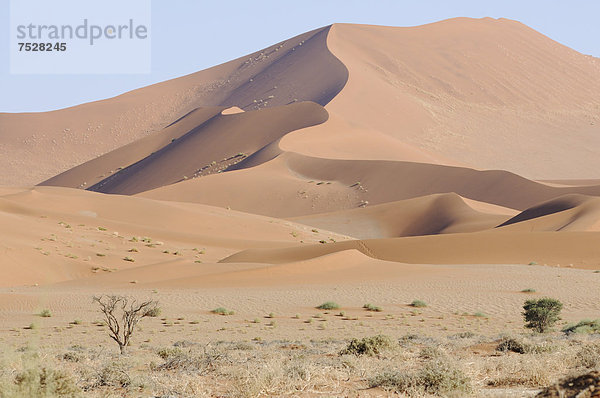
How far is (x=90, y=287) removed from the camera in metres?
28.8

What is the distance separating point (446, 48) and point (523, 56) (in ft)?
41.4

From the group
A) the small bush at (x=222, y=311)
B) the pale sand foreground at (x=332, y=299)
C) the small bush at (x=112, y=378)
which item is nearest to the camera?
the small bush at (x=112, y=378)

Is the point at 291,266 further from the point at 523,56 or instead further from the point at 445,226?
the point at 523,56

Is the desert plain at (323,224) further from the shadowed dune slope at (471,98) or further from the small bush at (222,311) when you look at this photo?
the shadowed dune slope at (471,98)

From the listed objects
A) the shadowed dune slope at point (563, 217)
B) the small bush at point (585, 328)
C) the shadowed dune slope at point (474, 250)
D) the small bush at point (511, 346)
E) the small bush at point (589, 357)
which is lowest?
the small bush at point (585, 328)

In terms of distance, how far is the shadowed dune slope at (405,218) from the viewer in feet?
182

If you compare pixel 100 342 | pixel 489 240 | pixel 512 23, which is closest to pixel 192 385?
pixel 100 342

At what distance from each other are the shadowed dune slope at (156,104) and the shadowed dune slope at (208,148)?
13391 millimetres

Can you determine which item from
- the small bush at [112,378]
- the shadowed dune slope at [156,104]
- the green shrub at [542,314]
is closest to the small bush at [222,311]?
the green shrub at [542,314]

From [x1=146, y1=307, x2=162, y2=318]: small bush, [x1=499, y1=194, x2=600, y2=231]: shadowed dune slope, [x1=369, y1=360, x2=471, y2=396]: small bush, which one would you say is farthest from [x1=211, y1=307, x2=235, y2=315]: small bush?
[x1=499, y1=194, x2=600, y2=231]: shadowed dune slope

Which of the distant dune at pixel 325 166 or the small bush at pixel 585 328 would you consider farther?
the distant dune at pixel 325 166

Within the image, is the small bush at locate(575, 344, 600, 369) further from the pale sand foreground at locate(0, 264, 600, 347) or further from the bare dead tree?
the pale sand foreground at locate(0, 264, 600, 347)

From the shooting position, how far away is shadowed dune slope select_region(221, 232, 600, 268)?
34.3 metres

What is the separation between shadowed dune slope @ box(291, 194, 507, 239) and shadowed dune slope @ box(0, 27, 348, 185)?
149 ft
